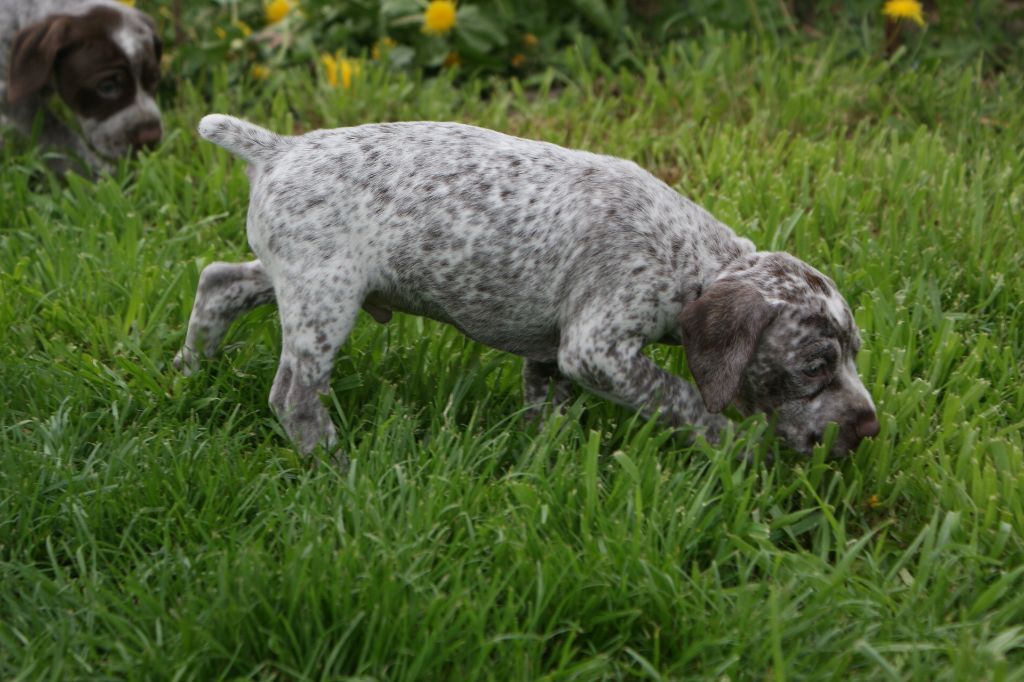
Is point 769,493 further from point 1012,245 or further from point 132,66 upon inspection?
point 132,66

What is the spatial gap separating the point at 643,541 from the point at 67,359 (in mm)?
1990

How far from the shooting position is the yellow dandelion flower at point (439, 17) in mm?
6062

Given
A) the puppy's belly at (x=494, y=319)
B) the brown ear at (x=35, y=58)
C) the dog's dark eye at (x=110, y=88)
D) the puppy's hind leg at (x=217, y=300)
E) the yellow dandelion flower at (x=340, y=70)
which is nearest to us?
the puppy's belly at (x=494, y=319)

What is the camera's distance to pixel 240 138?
11.6 ft

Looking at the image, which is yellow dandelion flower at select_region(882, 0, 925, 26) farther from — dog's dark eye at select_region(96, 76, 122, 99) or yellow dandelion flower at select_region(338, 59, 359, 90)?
dog's dark eye at select_region(96, 76, 122, 99)

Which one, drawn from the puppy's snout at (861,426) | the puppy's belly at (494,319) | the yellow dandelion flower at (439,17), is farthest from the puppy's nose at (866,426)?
the yellow dandelion flower at (439,17)

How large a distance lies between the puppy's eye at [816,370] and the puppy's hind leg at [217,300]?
1.69m

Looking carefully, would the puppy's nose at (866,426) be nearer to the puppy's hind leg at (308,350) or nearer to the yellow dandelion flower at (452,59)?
the puppy's hind leg at (308,350)

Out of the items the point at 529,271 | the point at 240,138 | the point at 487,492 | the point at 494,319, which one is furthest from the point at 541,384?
the point at 240,138

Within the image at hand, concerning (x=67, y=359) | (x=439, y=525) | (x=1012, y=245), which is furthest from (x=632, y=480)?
(x=1012, y=245)

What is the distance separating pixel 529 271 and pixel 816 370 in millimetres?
830

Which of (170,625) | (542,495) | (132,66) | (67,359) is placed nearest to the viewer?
(170,625)

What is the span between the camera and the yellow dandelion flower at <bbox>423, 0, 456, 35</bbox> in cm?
606

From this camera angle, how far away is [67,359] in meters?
3.80
